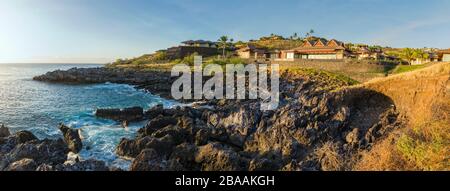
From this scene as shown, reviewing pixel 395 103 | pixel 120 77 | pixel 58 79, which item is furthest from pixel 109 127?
pixel 58 79

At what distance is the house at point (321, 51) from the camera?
2382 inches

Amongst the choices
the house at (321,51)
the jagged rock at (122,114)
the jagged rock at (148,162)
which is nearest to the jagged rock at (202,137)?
the jagged rock at (148,162)

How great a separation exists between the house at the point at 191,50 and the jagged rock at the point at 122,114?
6437 cm

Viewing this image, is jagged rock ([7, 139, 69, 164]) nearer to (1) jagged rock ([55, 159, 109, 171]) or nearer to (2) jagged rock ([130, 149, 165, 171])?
(1) jagged rock ([55, 159, 109, 171])

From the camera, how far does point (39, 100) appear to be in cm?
4472

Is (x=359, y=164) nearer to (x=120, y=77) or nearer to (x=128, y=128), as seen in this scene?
(x=128, y=128)

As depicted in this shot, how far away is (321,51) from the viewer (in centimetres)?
6303

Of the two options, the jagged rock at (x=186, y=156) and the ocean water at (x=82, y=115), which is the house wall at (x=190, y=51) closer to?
the ocean water at (x=82, y=115)

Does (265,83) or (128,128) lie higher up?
(265,83)

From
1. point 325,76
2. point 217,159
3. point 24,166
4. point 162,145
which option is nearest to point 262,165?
point 217,159

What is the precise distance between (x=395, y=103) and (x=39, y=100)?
153 feet

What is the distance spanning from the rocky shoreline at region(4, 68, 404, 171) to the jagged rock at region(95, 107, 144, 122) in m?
0.15
